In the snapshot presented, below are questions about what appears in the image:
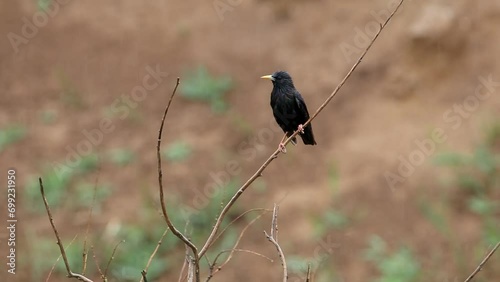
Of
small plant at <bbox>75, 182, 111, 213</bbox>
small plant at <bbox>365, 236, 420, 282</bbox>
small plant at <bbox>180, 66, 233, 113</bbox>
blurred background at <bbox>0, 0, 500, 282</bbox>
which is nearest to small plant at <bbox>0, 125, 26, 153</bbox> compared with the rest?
blurred background at <bbox>0, 0, 500, 282</bbox>

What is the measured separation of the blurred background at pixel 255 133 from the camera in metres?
8.12

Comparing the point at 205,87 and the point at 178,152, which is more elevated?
the point at 205,87

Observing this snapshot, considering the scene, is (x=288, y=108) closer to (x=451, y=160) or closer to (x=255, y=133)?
(x=451, y=160)

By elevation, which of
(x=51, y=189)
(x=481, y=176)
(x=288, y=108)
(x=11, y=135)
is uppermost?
(x=11, y=135)

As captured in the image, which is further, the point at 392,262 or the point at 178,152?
the point at 178,152

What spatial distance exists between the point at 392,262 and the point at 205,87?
164 inches

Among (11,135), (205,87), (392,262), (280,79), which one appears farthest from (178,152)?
(280,79)

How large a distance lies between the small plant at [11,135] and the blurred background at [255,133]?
22 mm

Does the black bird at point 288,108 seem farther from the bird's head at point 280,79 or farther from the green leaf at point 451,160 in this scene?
the green leaf at point 451,160

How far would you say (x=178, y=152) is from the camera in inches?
385

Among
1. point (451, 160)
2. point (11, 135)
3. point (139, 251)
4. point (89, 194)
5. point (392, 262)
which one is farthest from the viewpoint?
point (11, 135)

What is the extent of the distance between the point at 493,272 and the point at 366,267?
132cm

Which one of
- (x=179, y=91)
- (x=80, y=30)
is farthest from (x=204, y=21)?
(x=80, y=30)

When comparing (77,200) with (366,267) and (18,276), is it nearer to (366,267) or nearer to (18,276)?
(18,276)
